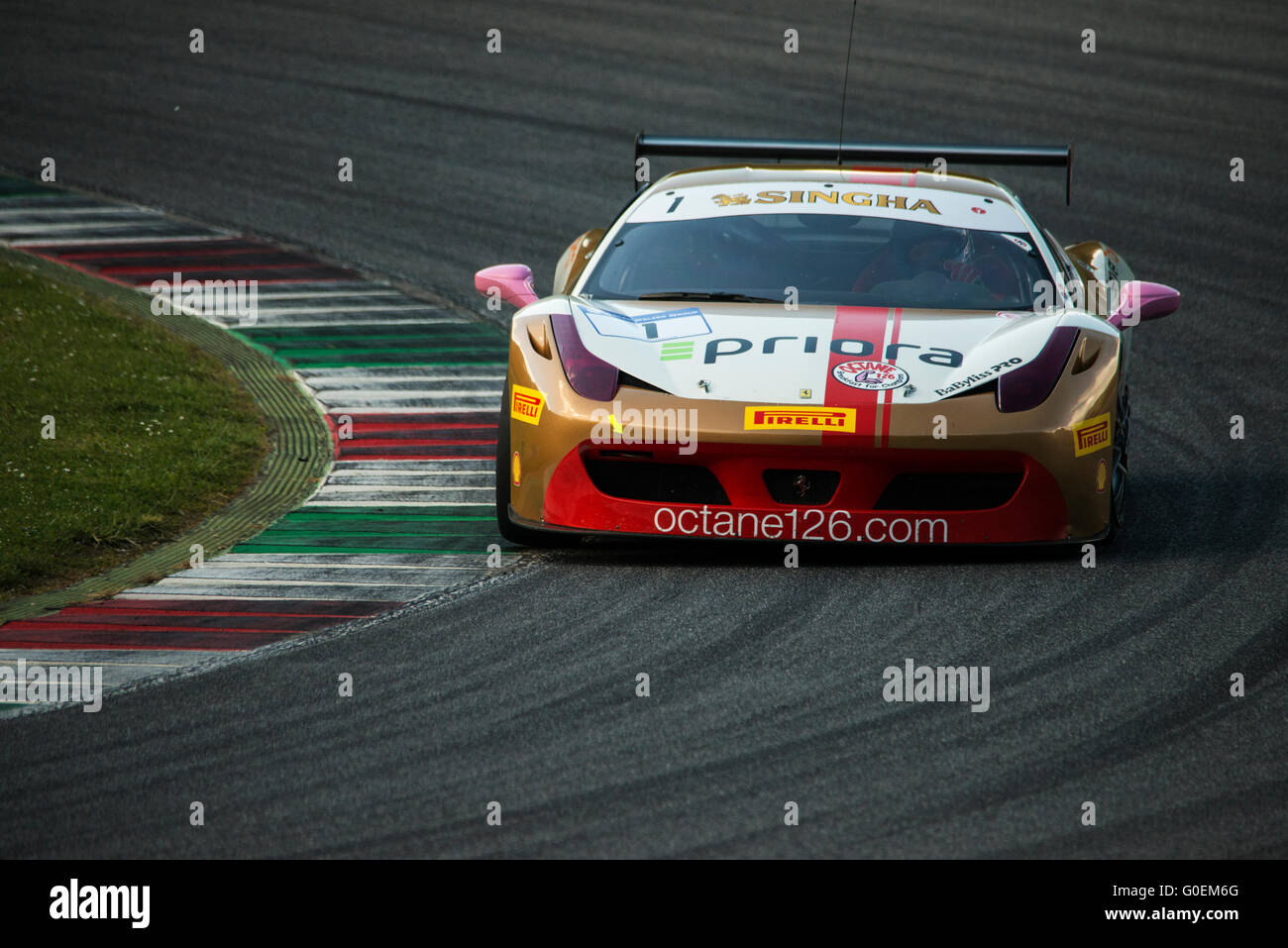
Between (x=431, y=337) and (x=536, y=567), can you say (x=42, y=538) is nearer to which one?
(x=536, y=567)

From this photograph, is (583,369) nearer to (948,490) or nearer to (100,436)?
(948,490)

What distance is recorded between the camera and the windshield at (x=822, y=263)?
22.4 feet

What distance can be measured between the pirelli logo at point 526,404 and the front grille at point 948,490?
1.27 m

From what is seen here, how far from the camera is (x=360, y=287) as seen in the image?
11.4m

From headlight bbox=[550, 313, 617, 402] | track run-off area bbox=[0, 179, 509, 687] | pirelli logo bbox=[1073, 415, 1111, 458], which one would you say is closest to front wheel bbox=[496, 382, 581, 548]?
track run-off area bbox=[0, 179, 509, 687]

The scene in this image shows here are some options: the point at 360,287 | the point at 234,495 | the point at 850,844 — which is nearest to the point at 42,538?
the point at 234,495

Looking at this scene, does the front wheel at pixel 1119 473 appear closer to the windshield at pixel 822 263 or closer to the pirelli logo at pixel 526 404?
the windshield at pixel 822 263

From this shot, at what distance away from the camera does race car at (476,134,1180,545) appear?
5914 mm

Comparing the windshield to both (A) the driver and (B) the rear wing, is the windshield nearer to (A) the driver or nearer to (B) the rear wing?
(A) the driver

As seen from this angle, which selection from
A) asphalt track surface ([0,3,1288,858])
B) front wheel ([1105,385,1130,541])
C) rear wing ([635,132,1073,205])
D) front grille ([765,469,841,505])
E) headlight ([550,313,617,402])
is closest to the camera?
asphalt track surface ([0,3,1288,858])

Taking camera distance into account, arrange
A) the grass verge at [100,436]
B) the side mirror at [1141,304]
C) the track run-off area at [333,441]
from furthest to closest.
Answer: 1. the side mirror at [1141,304]
2. the grass verge at [100,436]
3. the track run-off area at [333,441]

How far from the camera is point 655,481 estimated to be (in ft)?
19.8

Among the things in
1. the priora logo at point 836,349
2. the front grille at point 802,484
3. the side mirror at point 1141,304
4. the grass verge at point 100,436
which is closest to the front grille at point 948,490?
the front grille at point 802,484

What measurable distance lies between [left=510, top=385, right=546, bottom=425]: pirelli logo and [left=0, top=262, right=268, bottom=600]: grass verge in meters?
1.67
